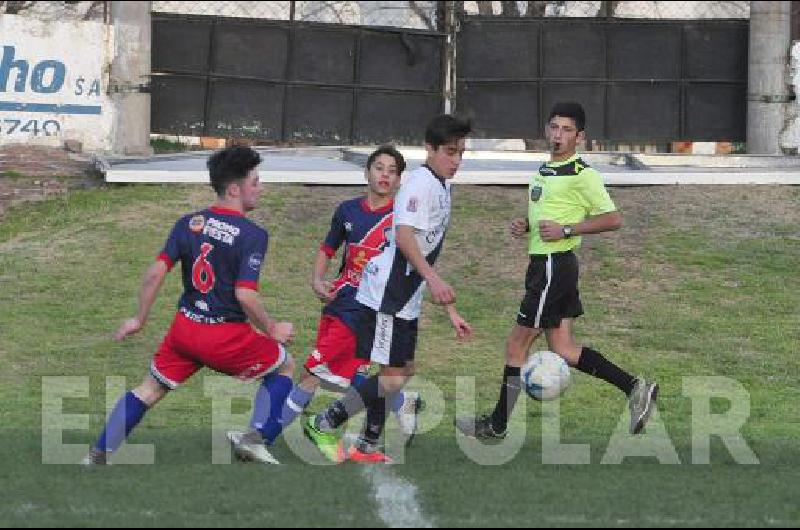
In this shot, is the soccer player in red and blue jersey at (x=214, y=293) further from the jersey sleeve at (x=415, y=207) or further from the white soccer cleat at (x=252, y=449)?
the jersey sleeve at (x=415, y=207)

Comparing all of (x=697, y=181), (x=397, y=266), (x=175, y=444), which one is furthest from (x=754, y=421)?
(x=697, y=181)

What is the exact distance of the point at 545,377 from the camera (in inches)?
374

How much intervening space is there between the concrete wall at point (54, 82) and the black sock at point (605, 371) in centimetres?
1064

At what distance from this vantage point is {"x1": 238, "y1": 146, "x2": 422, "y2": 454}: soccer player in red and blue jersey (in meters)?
9.56

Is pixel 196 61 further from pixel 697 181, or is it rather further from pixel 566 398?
pixel 566 398

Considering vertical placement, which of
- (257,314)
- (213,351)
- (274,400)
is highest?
(257,314)

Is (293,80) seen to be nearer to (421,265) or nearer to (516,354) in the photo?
(516,354)

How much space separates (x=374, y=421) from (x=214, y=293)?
1.17 meters

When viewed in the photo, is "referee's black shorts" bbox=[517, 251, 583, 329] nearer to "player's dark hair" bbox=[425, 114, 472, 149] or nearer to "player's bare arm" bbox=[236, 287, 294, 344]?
"player's dark hair" bbox=[425, 114, 472, 149]

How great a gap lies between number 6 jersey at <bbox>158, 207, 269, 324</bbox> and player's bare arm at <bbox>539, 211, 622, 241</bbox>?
1.89 m

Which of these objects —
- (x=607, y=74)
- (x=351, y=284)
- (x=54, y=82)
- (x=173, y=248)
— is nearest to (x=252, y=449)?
(x=173, y=248)

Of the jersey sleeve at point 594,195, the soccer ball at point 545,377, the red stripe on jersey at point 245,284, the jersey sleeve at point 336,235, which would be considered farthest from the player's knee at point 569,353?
the red stripe on jersey at point 245,284

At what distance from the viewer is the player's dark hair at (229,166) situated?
27.5 feet

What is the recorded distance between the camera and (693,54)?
847 inches
